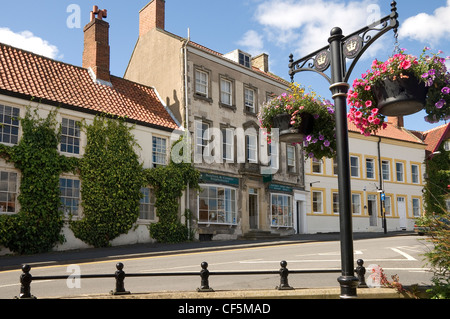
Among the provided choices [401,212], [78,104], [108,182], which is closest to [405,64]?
[108,182]

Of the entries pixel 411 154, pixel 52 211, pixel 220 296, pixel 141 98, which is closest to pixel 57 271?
pixel 52 211

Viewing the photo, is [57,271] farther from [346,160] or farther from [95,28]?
[95,28]

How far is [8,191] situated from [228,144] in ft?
42.3

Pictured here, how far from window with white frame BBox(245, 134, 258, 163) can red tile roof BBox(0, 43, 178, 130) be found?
5633 millimetres

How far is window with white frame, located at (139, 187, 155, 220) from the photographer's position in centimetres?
2188

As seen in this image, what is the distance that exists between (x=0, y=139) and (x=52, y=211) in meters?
3.39

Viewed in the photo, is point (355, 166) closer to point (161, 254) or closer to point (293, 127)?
point (161, 254)

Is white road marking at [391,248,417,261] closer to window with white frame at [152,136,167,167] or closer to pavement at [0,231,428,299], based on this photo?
pavement at [0,231,428,299]

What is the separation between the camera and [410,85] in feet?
18.1

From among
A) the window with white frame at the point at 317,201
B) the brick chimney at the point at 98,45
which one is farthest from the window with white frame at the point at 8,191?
the window with white frame at the point at 317,201

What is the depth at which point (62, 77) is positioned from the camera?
69.5 feet

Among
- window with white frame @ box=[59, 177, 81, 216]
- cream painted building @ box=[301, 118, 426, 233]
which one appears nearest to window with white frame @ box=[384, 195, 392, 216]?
cream painted building @ box=[301, 118, 426, 233]
